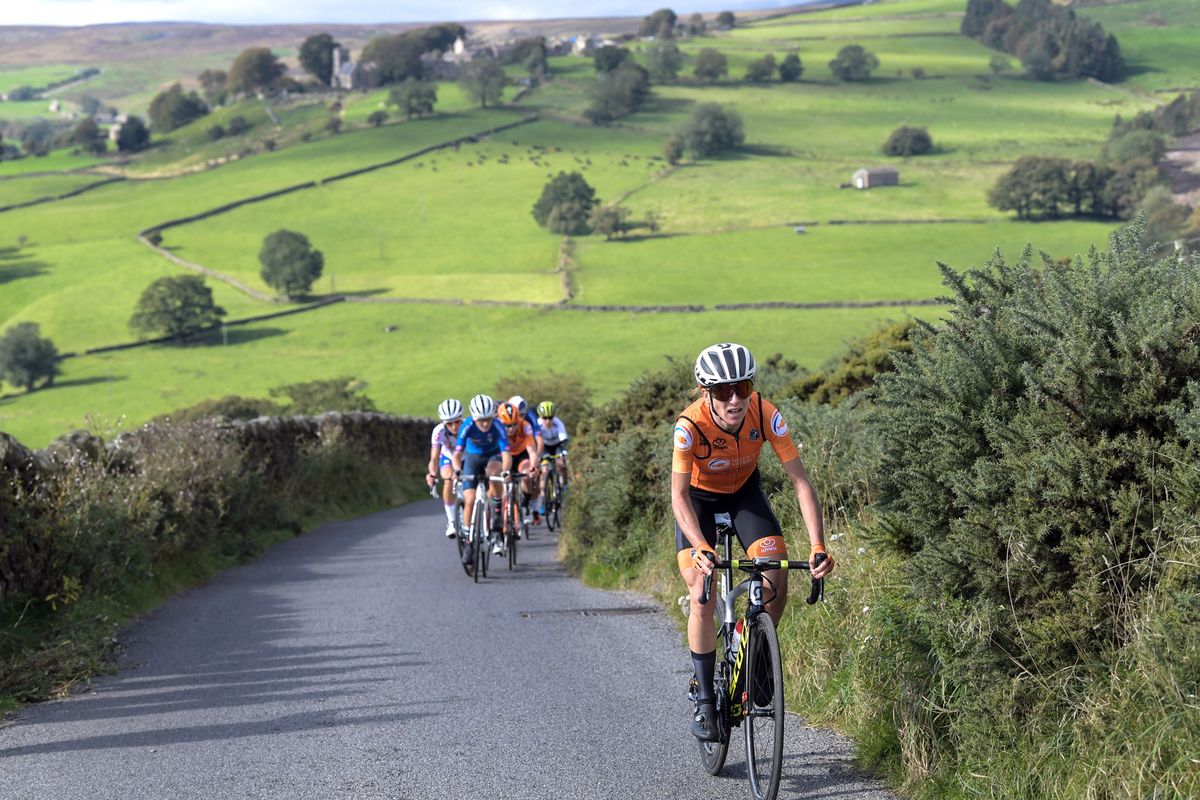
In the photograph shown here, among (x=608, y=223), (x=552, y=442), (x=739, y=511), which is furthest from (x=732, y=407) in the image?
(x=608, y=223)

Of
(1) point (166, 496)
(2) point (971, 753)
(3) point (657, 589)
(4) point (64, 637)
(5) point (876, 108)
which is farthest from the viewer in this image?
(5) point (876, 108)

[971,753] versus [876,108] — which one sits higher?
[971,753]

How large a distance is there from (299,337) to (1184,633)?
89.6m

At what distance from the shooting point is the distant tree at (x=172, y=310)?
306 ft

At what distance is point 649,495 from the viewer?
1401 centimetres

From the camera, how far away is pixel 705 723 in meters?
6.68

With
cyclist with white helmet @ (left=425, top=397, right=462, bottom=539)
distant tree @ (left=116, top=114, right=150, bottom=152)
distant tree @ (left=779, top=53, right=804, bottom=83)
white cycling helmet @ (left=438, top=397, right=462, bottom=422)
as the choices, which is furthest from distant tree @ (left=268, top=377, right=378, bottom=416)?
distant tree @ (left=779, top=53, right=804, bottom=83)

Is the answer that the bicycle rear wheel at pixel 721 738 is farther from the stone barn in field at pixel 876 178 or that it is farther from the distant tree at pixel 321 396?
the stone barn in field at pixel 876 178

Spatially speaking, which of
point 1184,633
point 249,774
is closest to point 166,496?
point 249,774

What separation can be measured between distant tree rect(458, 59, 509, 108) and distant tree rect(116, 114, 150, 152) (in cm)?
3988

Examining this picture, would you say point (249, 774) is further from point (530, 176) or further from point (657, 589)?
point (530, 176)

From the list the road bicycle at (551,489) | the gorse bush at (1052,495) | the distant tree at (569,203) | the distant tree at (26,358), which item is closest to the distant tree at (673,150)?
the distant tree at (569,203)

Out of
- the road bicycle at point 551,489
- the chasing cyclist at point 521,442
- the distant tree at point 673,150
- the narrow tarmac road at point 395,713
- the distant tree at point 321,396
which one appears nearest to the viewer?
the narrow tarmac road at point 395,713

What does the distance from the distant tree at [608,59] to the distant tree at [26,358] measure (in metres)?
108
